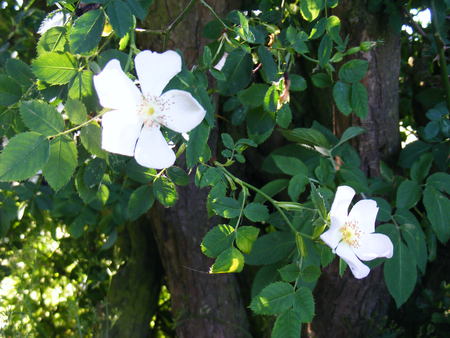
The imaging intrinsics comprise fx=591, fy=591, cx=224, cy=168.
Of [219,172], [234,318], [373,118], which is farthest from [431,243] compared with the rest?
[219,172]

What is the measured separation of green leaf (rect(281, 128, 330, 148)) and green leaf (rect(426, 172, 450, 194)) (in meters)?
0.29

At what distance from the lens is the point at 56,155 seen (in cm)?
83

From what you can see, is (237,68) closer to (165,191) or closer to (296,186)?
(165,191)

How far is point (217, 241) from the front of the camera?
3.25 feet

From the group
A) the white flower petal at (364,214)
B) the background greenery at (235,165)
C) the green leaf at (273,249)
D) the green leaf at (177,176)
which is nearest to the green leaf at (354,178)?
the background greenery at (235,165)

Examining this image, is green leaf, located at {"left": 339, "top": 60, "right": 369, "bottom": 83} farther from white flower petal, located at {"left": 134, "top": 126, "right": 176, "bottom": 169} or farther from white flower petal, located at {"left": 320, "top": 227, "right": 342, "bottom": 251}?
white flower petal, located at {"left": 134, "top": 126, "right": 176, "bottom": 169}

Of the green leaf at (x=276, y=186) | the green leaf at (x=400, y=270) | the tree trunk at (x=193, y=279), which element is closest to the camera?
the green leaf at (x=400, y=270)

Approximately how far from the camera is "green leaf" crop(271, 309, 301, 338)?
0.96m

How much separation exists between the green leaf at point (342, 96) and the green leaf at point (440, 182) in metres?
0.30

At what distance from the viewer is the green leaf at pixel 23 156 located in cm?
78

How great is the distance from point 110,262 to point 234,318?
57 centimetres

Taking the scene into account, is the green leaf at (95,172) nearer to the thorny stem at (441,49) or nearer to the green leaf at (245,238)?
the green leaf at (245,238)

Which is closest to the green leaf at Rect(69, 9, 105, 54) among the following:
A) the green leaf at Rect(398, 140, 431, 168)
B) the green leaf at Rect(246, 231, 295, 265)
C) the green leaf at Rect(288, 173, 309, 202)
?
the green leaf at Rect(288, 173, 309, 202)

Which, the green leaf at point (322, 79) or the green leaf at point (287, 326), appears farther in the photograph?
the green leaf at point (322, 79)
